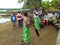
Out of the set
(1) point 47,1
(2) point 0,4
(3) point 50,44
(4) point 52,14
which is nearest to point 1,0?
(2) point 0,4

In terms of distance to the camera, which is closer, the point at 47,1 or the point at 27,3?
the point at 47,1

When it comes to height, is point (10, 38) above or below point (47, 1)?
below

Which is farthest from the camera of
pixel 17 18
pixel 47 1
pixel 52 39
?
pixel 47 1

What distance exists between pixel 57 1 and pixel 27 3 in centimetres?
514

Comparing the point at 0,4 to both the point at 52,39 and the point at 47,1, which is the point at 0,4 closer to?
the point at 47,1

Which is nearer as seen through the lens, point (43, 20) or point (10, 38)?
point (10, 38)

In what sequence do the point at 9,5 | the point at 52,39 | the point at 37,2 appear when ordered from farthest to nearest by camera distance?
the point at 9,5, the point at 37,2, the point at 52,39

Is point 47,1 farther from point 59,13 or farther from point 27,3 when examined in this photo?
point 59,13

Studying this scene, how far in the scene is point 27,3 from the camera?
22.0 m

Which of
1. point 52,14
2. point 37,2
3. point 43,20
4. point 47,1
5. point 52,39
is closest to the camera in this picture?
point 52,39

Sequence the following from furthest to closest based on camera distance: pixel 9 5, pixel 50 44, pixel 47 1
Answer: pixel 9 5 < pixel 47 1 < pixel 50 44

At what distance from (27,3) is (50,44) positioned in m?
13.8

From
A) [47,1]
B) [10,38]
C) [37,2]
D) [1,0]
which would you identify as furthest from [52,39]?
[1,0]

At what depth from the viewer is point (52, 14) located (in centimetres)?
1505
